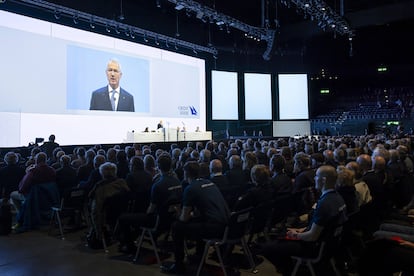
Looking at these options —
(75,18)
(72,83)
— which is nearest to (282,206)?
(72,83)

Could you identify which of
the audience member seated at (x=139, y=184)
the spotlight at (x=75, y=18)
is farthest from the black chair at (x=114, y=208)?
the spotlight at (x=75, y=18)

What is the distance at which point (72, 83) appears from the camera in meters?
11.9

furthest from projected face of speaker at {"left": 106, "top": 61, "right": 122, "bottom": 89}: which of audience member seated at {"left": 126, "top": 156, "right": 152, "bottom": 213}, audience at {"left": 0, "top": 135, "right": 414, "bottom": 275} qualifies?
audience member seated at {"left": 126, "top": 156, "right": 152, "bottom": 213}

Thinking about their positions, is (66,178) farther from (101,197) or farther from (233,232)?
(233,232)

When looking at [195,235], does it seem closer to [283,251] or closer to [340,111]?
[283,251]

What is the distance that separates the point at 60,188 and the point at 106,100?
7461mm

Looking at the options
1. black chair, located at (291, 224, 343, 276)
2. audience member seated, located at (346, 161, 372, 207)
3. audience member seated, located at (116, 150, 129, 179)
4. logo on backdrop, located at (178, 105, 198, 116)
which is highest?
logo on backdrop, located at (178, 105, 198, 116)

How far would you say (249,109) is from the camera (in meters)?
21.4

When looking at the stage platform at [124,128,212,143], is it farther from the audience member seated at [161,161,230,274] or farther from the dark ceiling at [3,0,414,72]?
the audience member seated at [161,161,230,274]

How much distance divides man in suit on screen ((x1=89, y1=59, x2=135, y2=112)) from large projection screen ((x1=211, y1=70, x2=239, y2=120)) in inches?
280

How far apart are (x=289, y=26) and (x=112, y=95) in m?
12.8

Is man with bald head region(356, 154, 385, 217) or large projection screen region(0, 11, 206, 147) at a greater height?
large projection screen region(0, 11, 206, 147)

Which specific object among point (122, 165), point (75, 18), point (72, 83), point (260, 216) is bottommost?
point (260, 216)

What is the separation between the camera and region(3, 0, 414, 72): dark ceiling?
15.7 m
